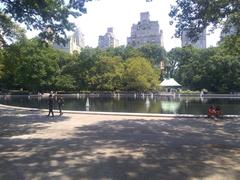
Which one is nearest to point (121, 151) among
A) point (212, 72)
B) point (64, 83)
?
point (64, 83)

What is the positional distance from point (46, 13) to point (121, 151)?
11.9 meters

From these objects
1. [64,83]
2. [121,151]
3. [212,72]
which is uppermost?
[212,72]

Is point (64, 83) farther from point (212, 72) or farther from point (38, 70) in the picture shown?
point (212, 72)

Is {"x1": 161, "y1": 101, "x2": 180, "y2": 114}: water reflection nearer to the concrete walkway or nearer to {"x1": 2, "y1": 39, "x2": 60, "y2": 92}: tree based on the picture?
the concrete walkway

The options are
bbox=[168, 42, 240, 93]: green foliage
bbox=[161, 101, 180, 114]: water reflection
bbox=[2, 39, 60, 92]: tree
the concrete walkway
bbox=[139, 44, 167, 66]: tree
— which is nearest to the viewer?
the concrete walkway

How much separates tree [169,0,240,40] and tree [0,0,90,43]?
5.12 m

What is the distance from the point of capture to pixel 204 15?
63.6ft

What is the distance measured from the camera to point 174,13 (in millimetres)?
20844

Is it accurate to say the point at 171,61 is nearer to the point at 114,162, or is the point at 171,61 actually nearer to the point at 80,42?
the point at 80,42

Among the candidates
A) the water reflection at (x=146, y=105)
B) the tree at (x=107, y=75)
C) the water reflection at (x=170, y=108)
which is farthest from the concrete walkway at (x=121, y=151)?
the tree at (x=107, y=75)

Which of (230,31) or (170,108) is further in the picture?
(170,108)

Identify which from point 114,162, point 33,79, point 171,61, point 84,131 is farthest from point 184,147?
point 171,61

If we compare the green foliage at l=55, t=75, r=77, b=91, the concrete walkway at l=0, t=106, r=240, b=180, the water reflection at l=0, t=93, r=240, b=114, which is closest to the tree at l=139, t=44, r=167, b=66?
the green foliage at l=55, t=75, r=77, b=91

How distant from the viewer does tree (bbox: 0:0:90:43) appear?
63.7ft
